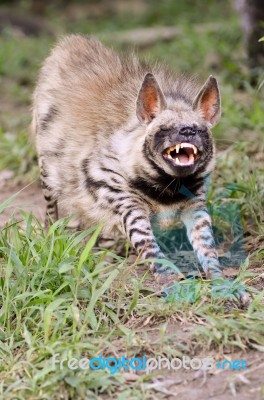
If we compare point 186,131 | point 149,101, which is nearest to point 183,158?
point 186,131

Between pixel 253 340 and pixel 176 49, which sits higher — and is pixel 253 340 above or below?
below

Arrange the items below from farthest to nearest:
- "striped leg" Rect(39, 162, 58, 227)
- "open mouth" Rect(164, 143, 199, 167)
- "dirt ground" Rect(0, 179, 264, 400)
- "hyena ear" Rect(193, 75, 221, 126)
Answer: "striped leg" Rect(39, 162, 58, 227)
"hyena ear" Rect(193, 75, 221, 126)
"open mouth" Rect(164, 143, 199, 167)
"dirt ground" Rect(0, 179, 264, 400)

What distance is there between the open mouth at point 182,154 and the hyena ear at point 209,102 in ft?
1.05

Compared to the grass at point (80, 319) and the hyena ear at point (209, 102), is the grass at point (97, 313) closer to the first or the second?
the grass at point (80, 319)

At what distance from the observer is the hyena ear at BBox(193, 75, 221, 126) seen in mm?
4559

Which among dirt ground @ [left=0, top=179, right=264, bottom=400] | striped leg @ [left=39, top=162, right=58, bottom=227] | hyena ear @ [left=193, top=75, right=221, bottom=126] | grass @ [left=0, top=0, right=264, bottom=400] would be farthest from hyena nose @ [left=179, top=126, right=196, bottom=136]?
striped leg @ [left=39, top=162, right=58, bottom=227]

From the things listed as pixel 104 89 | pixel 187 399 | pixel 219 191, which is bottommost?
pixel 187 399

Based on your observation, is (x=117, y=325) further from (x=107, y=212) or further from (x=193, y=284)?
(x=107, y=212)

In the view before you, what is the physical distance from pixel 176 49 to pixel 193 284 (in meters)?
6.28

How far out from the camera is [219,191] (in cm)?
550

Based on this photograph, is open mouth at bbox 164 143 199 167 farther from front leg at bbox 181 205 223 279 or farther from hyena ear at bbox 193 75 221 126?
front leg at bbox 181 205 223 279

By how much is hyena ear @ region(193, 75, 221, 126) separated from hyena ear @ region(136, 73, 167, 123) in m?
0.21

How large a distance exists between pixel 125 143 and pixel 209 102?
57 cm

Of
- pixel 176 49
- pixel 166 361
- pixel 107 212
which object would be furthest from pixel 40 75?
pixel 176 49
